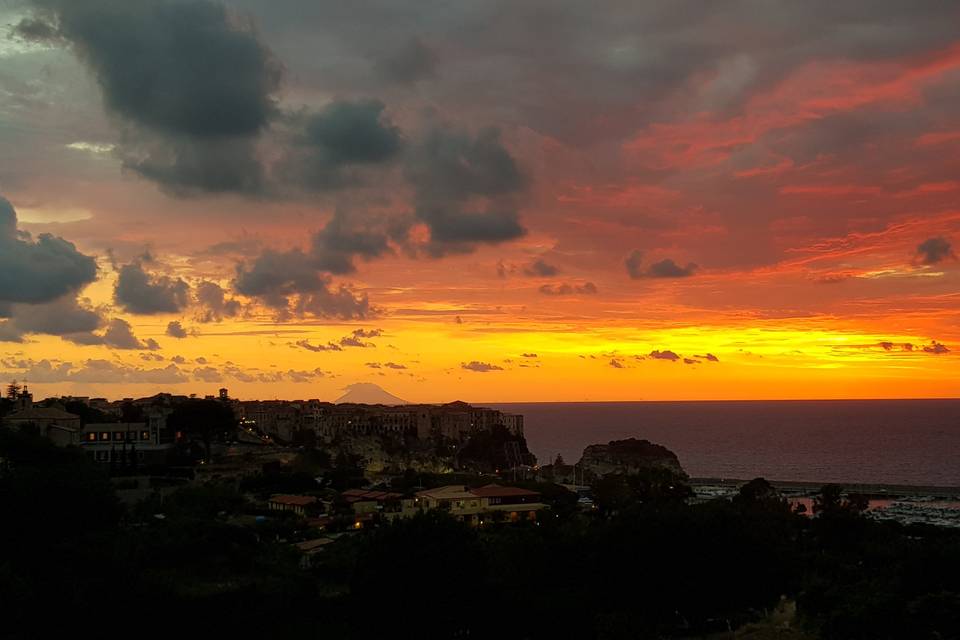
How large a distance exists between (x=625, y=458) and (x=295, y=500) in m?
74.3

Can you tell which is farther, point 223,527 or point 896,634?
point 223,527

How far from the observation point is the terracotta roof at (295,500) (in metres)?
52.7

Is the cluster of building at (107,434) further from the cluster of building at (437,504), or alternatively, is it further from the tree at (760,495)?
the tree at (760,495)

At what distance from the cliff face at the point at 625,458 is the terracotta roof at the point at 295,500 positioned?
64.9m

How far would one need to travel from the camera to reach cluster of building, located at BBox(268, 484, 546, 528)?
173 ft

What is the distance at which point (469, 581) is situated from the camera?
2652cm

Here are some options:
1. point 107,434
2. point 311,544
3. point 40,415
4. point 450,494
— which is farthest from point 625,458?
point 311,544

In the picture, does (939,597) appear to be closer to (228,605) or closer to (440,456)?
(228,605)

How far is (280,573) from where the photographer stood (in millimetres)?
35562

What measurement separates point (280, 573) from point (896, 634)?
24715 millimetres

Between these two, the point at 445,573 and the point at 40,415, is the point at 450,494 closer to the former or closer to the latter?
the point at 445,573

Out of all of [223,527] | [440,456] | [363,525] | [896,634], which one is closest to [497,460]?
[440,456]

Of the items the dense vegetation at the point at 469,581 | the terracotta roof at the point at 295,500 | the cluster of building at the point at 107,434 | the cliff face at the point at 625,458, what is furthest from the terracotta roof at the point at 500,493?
the cliff face at the point at 625,458

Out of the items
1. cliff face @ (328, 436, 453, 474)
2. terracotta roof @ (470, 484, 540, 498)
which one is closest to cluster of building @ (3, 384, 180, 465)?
cliff face @ (328, 436, 453, 474)
